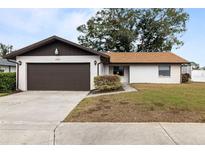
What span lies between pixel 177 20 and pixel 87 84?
2479 centimetres

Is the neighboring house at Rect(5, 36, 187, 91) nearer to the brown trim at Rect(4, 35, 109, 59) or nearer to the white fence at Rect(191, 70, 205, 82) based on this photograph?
the brown trim at Rect(4, 35, 109, 59)

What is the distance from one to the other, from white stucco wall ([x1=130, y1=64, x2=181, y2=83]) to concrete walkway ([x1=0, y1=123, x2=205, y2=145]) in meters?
16.1

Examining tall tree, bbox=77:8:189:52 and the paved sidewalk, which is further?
tall tree, bbox=77:8:189:52

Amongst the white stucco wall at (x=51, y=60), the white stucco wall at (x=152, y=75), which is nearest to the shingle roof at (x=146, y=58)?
the white stucco wall at (x=152, y=75)

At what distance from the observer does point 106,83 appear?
15766 millimetres

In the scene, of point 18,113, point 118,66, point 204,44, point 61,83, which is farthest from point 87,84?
Result: point 204,44

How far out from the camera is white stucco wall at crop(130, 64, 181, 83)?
22984mm

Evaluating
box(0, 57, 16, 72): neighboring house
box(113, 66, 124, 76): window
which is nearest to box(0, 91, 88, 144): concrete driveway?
box(113, 66, 124, 76): window

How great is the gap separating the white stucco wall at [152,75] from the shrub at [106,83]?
24.5ft

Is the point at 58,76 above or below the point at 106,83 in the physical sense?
above

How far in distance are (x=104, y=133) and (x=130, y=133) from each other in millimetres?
676

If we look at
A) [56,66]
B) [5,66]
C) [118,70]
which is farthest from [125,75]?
[5,66]

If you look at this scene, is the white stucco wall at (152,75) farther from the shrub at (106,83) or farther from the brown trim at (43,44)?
the shrub at (106,83)

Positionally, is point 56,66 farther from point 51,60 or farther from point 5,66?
point 5,66
